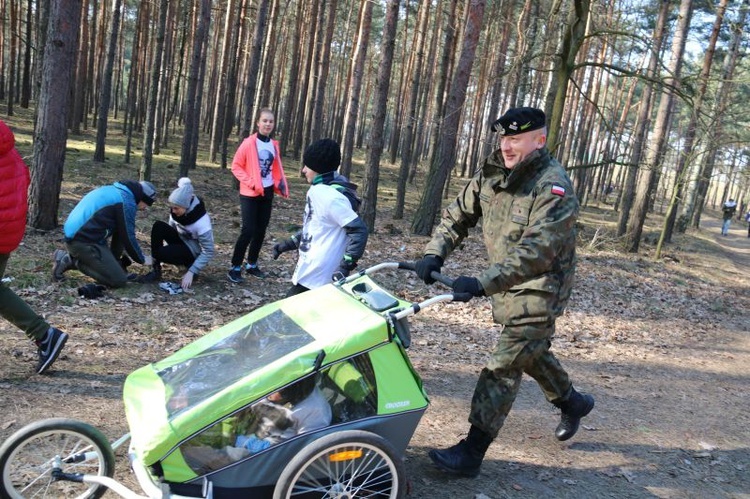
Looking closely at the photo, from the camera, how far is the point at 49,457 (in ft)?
9.76

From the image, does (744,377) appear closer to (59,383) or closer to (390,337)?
(390,337)

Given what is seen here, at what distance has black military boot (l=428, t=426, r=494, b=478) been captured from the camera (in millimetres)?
3707

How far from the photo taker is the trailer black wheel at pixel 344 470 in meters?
2.72

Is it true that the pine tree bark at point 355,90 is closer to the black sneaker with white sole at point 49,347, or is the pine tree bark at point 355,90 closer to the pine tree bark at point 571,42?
the pine tree bark at point 571,42

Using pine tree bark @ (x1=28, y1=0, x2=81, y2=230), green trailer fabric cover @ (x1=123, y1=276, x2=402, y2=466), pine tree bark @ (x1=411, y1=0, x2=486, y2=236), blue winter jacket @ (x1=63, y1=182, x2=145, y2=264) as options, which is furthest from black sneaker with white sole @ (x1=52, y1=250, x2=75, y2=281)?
pine tree bark @ (x1=411, y1=0, x2=486, y2=236)

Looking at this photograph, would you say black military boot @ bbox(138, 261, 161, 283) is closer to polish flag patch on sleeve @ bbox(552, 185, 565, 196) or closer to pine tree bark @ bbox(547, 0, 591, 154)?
polish flag patch on sleeve @ bbox(552, 185, 565, 196)

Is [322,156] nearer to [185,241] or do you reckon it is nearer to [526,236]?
[526,236]

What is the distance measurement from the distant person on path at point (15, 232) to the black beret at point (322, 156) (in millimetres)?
2097

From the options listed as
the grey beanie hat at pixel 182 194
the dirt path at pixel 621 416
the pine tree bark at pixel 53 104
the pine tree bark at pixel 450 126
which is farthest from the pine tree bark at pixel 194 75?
the dirt path at pixel 621 416

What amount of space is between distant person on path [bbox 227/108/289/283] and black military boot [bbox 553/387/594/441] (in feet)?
15.9

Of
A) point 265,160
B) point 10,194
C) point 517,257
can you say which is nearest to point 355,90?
point 265,160

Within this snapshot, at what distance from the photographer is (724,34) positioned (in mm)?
27891

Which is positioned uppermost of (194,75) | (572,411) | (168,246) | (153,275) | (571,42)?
(571,42)

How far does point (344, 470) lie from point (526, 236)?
1.74 meters
